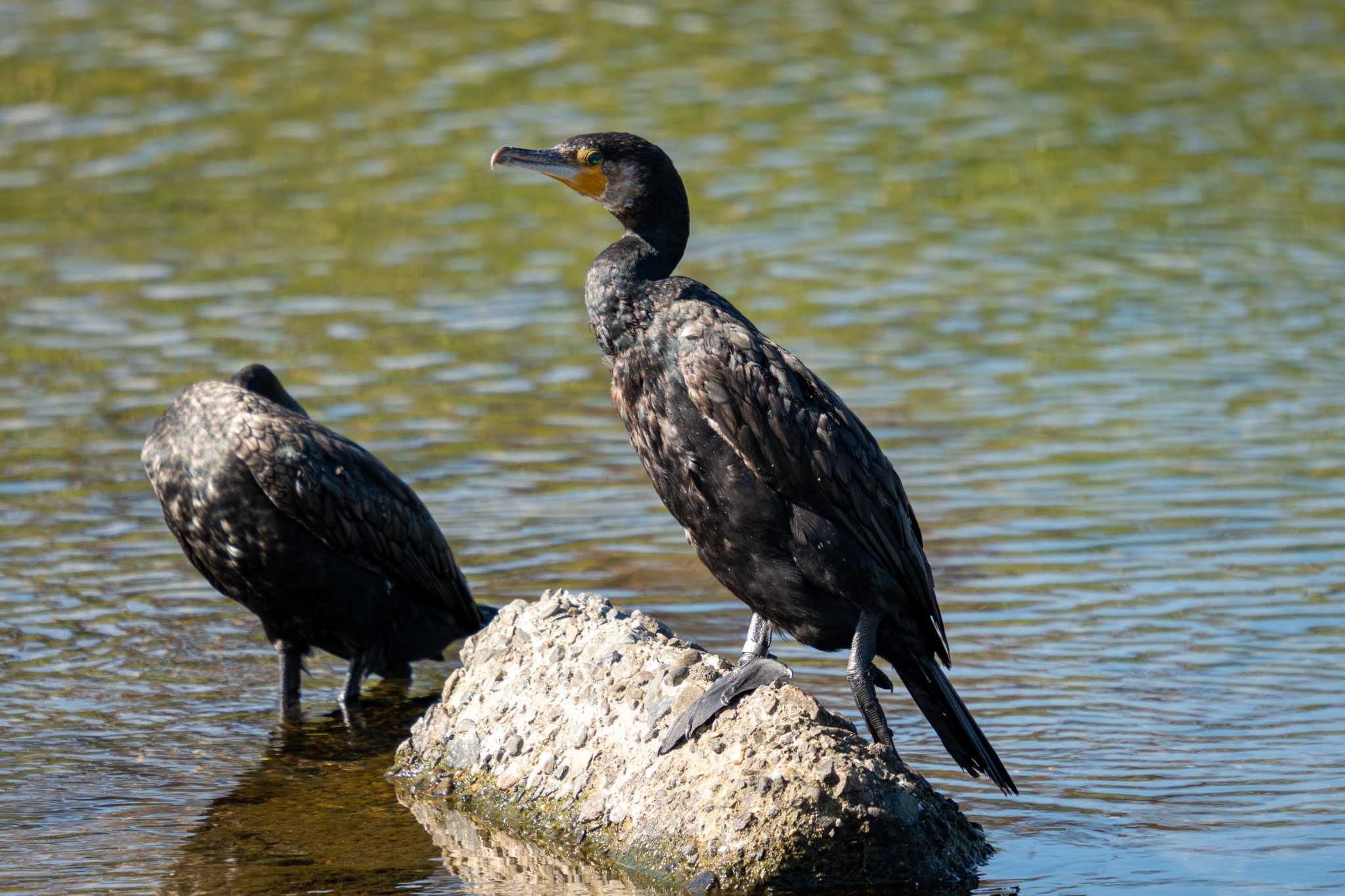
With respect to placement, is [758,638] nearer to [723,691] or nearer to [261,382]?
[723,691]

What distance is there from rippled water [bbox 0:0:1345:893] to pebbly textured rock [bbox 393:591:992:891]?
0.20 meters

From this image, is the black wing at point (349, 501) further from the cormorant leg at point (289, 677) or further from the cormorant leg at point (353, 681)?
the cormorant leg at point (289, 677)

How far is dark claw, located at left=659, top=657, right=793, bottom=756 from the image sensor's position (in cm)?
572

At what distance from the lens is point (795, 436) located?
5.71m

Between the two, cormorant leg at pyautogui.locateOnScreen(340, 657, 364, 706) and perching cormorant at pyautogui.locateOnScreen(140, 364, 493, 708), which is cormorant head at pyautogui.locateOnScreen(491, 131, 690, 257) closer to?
perching cormorant at pyautogui.locateOnScreen(140, 364, 493, 708)

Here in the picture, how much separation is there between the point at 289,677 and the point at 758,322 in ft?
17.5

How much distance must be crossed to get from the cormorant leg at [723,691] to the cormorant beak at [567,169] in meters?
1.52

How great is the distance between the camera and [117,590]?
28.2 ft

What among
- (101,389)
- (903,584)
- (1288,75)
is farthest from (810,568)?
(1288,75)

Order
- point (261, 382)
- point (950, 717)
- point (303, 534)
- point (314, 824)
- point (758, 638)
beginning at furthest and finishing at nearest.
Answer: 1. point (261, 382)
2. point (303, 534)
3. point (314, 824)
4. point (758, 638)
5. point (950, 717)

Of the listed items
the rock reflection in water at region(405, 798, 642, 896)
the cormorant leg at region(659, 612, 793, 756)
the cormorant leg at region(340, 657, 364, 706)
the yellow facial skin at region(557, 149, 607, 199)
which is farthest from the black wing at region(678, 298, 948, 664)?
the cormorant leg at region(340, 657, 364, 706)

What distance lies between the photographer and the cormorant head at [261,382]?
7.73m

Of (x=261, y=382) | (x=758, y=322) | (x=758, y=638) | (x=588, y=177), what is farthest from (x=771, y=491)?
(x=758, y=322)

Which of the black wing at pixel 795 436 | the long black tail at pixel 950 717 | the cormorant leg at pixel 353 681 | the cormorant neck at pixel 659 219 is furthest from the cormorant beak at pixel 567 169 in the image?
the cormorant leg at pixel 353 681
